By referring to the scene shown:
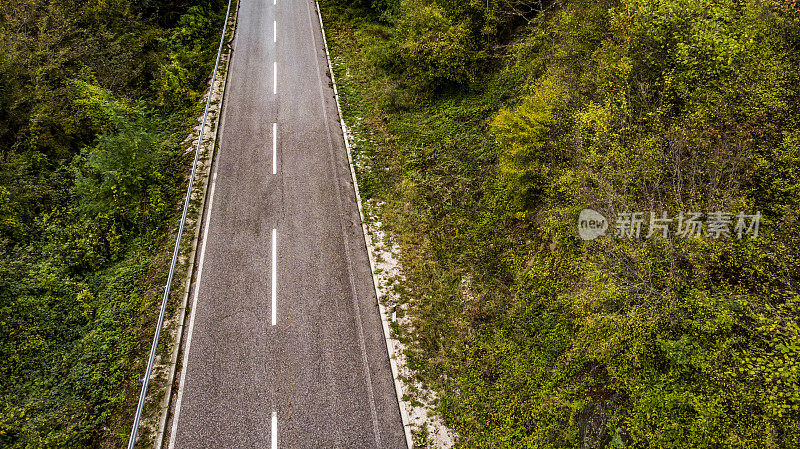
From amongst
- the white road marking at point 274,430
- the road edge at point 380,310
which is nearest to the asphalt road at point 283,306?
the white road marking at point 274,430

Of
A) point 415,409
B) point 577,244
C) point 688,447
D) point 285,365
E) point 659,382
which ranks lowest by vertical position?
point 415,409

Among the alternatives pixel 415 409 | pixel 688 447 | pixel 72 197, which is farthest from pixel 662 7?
pixel 72 197

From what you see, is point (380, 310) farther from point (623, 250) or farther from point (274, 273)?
point (623, 250)

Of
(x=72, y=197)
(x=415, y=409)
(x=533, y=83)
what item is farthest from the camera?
(x=72, y=197)

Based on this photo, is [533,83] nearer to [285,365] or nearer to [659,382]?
[659,382]

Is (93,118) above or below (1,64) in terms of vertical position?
below

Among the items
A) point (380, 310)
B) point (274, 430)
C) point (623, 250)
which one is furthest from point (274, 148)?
point (623, 250)
